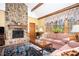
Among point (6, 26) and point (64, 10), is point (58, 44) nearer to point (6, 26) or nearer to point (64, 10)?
point (64, 10)

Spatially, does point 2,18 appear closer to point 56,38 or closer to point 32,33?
point 32,33

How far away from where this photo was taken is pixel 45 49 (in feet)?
9.53

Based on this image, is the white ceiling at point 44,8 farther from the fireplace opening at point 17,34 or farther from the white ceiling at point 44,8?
the fireplace opening at point 17,34

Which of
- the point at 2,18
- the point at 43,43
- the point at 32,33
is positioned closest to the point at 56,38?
the point at 43,43

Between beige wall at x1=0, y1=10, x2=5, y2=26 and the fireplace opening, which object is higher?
beige wall at x1=0, y1=10, x2=5, y2=26

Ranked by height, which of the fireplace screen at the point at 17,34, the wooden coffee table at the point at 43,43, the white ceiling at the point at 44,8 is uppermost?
the white ceiling at the point at 44,8

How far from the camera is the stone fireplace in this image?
2854 millimetres

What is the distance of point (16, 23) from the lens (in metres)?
2.89

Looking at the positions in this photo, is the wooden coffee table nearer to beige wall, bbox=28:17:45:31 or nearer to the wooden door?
the wooden door

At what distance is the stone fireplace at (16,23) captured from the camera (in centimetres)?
285

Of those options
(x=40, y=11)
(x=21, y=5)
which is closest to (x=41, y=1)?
(x=40, y=11)

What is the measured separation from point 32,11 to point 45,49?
73cm

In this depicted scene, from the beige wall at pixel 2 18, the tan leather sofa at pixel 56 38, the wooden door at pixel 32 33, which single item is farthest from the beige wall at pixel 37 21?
the beige wall at pixel 2 18

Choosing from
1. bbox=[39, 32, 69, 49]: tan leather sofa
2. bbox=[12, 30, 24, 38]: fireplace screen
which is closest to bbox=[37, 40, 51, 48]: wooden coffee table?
bbox=[39, 32, 69, 49]: tan leather sofa
